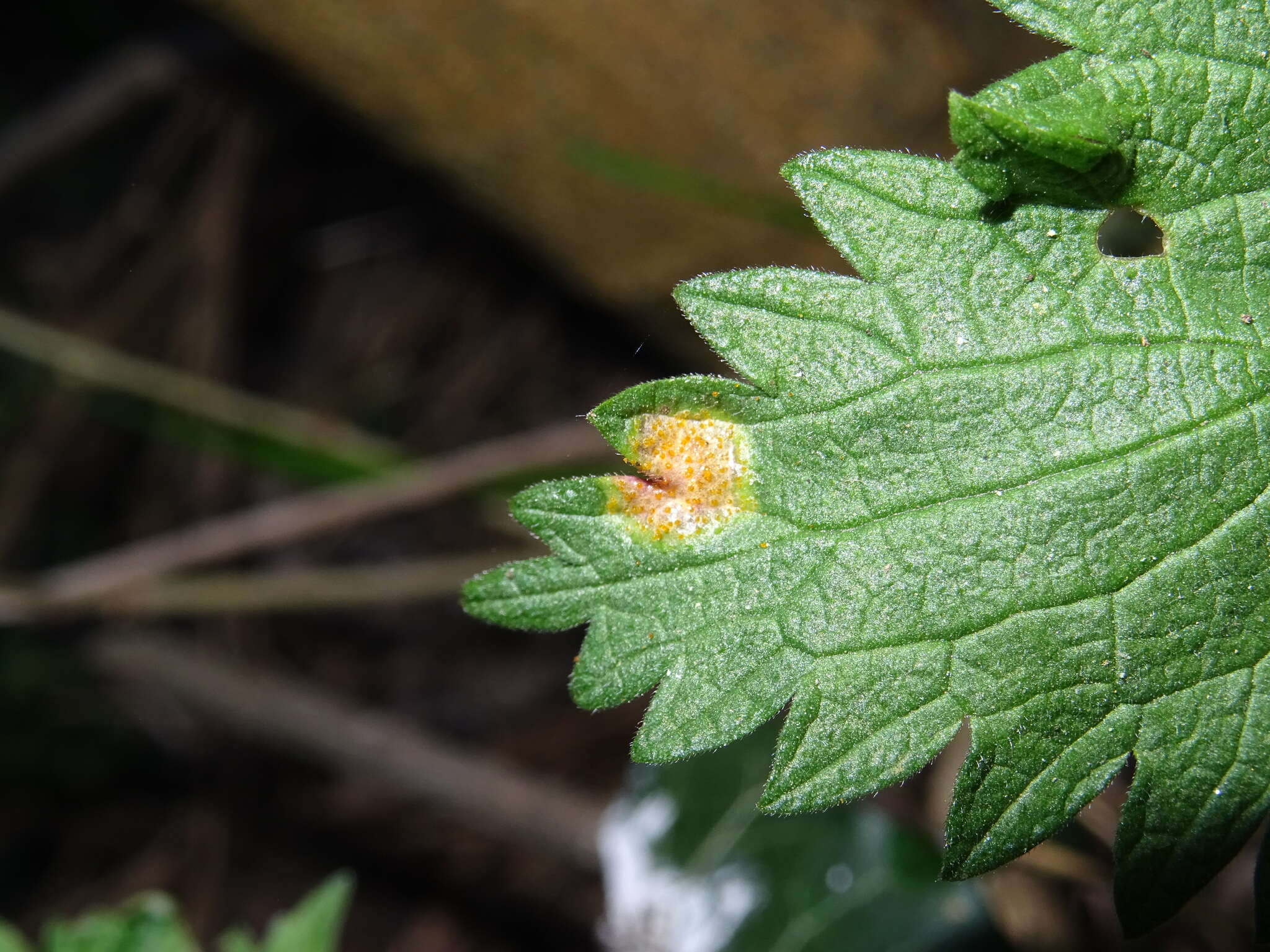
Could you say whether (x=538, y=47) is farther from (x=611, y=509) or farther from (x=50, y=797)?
(x=50, y=797)

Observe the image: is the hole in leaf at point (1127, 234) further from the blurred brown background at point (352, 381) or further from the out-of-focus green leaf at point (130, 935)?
the out-of-focus green leaf at point (130, 935)

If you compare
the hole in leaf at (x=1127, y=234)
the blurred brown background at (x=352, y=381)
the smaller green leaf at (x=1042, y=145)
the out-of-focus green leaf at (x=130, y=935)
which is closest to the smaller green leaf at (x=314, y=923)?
the out-of-focus green leaf at (x=130, y=935)

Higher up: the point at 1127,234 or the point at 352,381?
the point at 352,381

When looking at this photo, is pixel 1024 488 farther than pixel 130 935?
No

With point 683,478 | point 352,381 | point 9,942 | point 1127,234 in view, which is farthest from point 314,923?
point 1127,234

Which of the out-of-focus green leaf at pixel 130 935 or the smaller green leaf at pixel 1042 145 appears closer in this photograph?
the smaller green leaf at pixel 1042 145

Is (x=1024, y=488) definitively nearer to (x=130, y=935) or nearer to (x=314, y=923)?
(x=314, y=923)

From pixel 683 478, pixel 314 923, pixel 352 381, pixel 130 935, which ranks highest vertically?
pixel 352 381
